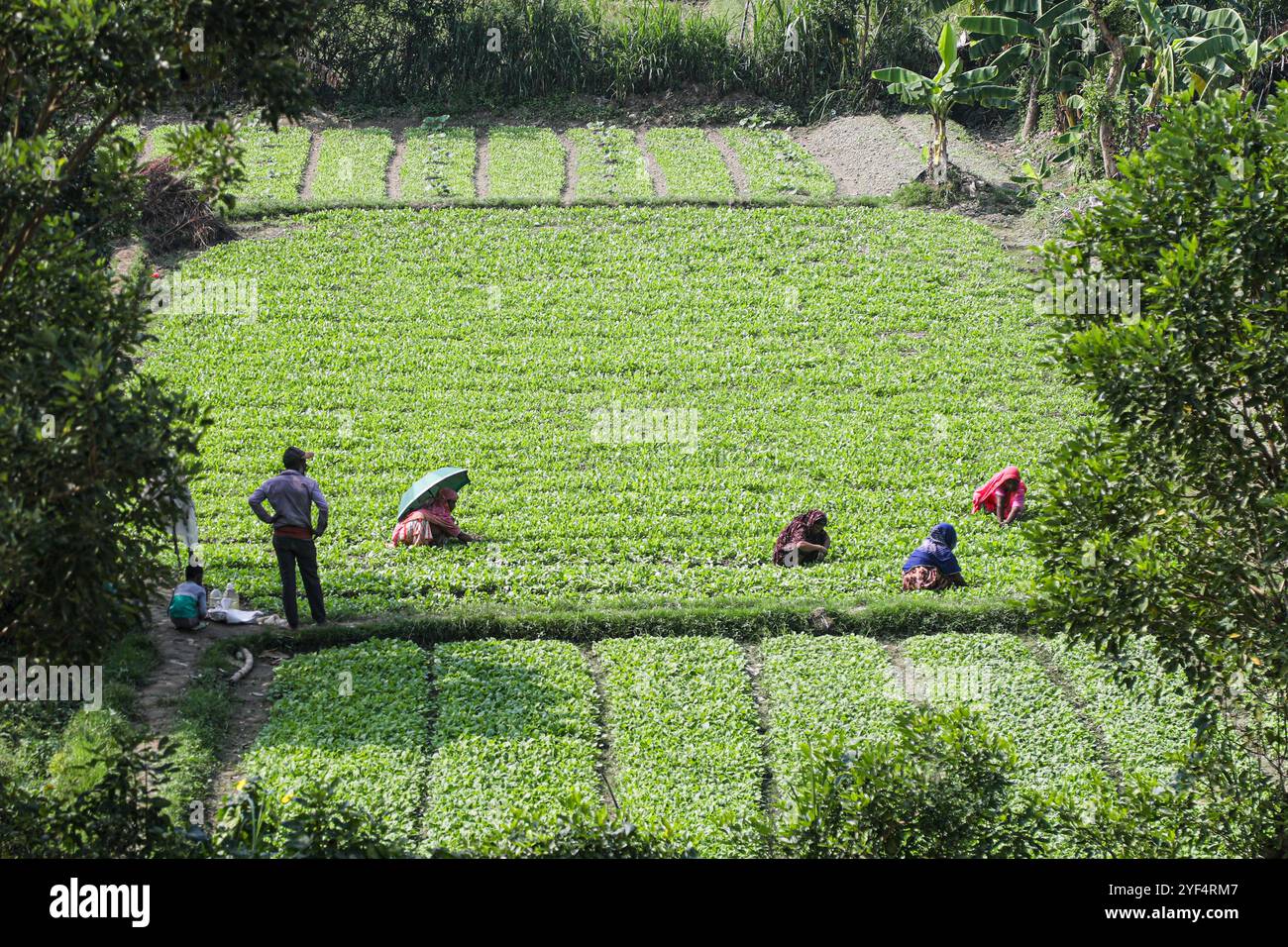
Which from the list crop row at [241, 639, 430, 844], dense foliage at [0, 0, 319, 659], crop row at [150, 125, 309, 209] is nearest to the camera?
dense foliage at [0, 0, 319, 659]

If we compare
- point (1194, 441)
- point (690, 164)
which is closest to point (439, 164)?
point (690, 164)

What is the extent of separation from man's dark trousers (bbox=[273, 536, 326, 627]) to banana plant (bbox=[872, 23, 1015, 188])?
20044mm

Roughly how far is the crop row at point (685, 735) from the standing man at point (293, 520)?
3458mm

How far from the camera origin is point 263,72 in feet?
35.5

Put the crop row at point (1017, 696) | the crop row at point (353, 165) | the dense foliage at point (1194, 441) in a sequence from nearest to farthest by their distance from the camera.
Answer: the dense foliage at point (1194, 441) < the crop row at point (1017, 696) < the crop row at point (353, 165)

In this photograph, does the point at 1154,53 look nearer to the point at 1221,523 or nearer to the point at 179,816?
the point at 1221,523

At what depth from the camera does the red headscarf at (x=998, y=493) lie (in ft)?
64.8

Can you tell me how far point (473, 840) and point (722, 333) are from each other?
49.7 feet

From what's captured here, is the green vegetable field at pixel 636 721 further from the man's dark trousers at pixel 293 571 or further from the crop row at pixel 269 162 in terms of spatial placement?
the crop row at pixel 269 162

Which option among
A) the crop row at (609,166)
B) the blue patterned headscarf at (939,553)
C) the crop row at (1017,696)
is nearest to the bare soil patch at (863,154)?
the crop row at (609,166)

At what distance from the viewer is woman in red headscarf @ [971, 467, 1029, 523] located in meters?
19.7

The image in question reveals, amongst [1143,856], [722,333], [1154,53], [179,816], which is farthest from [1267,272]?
[1154,53]

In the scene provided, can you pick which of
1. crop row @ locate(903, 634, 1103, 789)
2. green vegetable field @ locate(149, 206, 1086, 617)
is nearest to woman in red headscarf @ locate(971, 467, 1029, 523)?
green vegetable field @ locate(149, 206, 1086, 617)

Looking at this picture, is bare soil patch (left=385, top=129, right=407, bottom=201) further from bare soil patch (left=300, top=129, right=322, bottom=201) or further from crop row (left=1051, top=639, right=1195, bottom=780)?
crop row (left=1051, top=639, right=1195, bottom=780)
